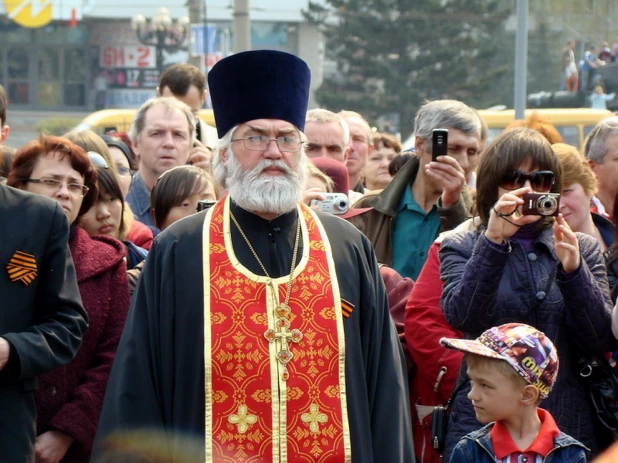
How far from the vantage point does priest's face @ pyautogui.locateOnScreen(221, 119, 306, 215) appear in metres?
4.00

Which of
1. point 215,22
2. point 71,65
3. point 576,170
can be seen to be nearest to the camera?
point 576,170

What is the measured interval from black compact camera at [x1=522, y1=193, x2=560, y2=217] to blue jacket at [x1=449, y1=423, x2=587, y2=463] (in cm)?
78

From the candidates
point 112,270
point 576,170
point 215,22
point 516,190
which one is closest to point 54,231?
point 112,270

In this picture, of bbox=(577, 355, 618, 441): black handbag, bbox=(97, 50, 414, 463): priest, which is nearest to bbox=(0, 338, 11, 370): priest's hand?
bbox=(97, 50, 414, 463): priest

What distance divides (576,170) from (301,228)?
162cm

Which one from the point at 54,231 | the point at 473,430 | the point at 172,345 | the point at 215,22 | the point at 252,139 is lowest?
the point at 473,430

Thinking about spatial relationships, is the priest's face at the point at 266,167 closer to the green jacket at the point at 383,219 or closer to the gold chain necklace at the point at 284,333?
the gold chain necklace at the point at 284,333

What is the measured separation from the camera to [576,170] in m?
5.19

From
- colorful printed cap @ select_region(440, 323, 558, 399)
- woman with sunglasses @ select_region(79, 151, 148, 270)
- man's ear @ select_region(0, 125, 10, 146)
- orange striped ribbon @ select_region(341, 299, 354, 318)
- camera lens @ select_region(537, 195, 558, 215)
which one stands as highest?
man's ear @ select_region(0, 125, 10, 146)

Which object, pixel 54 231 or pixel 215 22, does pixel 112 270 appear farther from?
pixel 215 22

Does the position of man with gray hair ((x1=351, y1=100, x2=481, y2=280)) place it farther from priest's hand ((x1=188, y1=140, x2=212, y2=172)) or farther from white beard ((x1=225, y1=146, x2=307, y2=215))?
priest's hand ((x1=188, y1=140, x2=212, y2=172))

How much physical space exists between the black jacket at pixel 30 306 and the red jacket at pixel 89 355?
0.27 meters

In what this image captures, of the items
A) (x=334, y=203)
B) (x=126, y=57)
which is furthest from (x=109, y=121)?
(x=126, y=57)

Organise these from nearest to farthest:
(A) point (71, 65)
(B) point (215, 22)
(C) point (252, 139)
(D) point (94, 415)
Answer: (C) point (252, 139), (D) point (94, 415), (B) point (215, 22), (A) point (71, 65)
